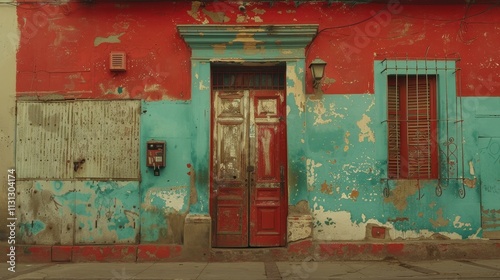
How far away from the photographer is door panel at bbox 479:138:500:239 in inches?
305

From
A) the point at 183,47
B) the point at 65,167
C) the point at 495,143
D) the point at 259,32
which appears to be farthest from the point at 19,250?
the point at 495,143

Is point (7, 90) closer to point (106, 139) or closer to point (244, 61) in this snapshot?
point (106, 139)

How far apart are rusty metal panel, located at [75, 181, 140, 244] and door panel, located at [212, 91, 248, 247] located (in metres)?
1.37

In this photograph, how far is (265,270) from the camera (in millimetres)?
6922

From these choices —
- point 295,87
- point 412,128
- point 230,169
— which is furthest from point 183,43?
point 412,128

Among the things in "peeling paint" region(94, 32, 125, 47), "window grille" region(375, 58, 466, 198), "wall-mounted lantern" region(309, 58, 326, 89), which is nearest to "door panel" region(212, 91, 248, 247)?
"wall-mounted lantern" region(309, 58, 326, 89)

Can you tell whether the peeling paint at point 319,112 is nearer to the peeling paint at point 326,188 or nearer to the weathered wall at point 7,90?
the peeling paint at point 326,188

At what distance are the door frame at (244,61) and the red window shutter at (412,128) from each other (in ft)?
5.21

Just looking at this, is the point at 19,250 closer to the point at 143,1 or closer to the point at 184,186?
the point at 184,186

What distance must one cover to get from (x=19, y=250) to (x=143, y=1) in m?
4.63

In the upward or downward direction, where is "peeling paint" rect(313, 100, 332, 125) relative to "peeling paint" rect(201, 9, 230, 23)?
downward

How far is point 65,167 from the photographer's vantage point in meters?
7.86

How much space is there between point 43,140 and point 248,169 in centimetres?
351

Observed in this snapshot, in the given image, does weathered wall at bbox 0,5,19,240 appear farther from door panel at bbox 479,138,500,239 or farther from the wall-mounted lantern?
door panel at bbox 479,138,500,239
